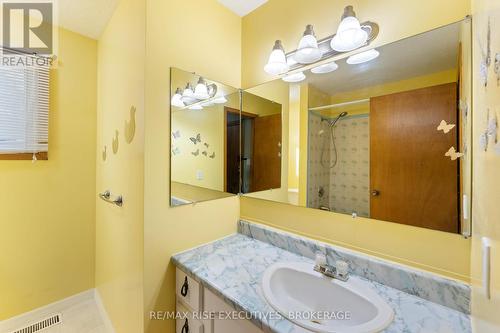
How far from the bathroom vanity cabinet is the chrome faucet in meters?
0.41

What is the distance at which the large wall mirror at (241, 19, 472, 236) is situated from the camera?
0.79m

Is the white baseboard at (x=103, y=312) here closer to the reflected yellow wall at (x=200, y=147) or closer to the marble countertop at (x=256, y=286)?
the marble countertop at (x=256, y=286)

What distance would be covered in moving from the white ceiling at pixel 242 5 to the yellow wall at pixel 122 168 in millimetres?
599

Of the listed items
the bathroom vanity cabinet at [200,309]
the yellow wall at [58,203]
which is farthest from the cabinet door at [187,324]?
the yellow wall at [58,203]

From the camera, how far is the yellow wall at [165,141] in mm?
1084

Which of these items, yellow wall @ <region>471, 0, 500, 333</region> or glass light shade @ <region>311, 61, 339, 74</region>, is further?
glass light shade @ <region>311, 61, 339, 74</region>

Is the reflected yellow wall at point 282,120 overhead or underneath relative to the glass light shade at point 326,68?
underneath

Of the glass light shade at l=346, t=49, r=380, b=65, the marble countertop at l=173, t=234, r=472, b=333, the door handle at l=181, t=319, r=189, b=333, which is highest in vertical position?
the glass light shade at l=346, t=49, r=380, b=65

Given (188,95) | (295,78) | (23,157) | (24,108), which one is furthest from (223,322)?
(24,108)

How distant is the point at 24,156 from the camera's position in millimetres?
1602

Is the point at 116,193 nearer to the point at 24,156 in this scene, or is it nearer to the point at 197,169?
the point at 197,169

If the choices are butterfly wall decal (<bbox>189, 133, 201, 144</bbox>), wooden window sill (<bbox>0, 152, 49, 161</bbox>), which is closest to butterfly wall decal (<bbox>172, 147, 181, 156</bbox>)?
butterfly wall decal (<bbox>189, 133, 201, 144</bbox>)

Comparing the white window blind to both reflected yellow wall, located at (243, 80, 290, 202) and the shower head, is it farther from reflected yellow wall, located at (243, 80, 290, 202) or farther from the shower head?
the shower head

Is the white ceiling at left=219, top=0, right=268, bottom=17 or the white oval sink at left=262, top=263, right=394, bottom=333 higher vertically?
the white ceiling at left=219, top=0, right=268, bottom=17
